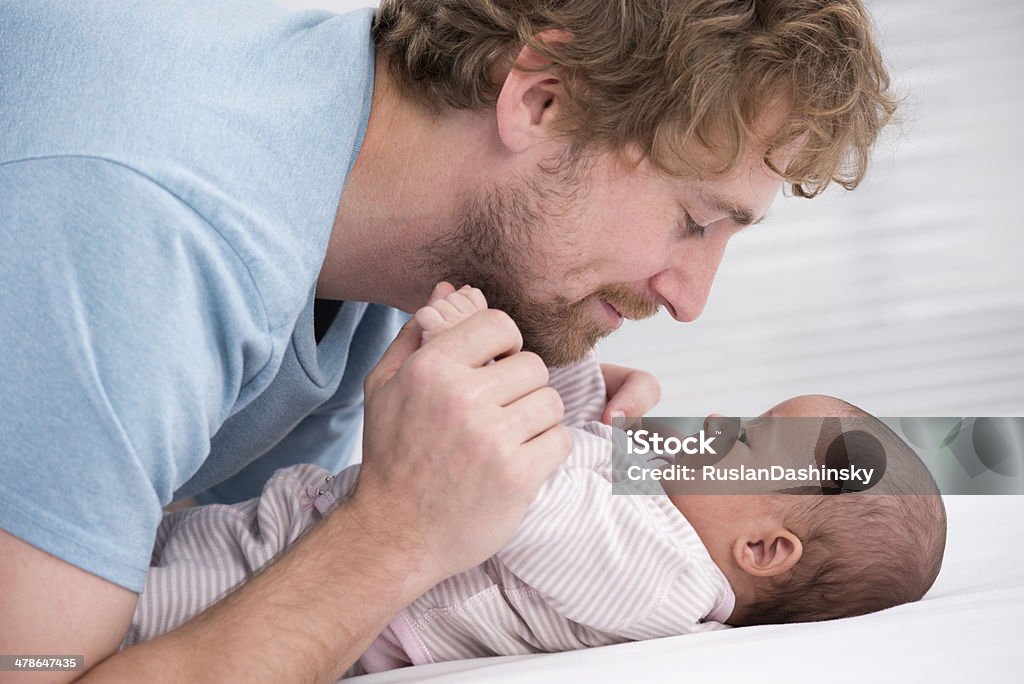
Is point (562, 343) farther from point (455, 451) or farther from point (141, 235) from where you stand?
point (141, 235)

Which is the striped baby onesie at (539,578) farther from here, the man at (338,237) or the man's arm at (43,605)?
the man's arm at (43,605)

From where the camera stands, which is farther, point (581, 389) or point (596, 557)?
point (581, 389)

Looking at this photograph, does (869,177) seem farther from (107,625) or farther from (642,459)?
(107,625)

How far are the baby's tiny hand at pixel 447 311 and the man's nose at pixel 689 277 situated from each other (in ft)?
1.02

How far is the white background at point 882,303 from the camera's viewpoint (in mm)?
3332

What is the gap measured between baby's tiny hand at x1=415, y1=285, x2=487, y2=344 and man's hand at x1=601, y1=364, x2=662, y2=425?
0.37m

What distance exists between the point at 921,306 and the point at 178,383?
9.59 feet

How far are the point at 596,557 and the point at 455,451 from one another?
24cm

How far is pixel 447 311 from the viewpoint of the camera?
125cm

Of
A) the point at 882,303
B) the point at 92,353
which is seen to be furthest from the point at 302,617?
the point at 882,303

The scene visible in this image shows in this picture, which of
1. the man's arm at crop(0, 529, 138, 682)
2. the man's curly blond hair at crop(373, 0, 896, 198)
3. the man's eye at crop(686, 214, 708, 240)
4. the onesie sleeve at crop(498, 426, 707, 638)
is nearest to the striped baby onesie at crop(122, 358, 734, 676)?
the onesie sleeve at crop(498, 426, 707, 638)

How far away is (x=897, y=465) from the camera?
1.37 metres

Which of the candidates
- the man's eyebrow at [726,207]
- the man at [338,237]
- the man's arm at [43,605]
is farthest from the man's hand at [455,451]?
the man's eyebrow at [726,207]

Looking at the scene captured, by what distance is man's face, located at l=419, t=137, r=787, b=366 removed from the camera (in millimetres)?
1388
